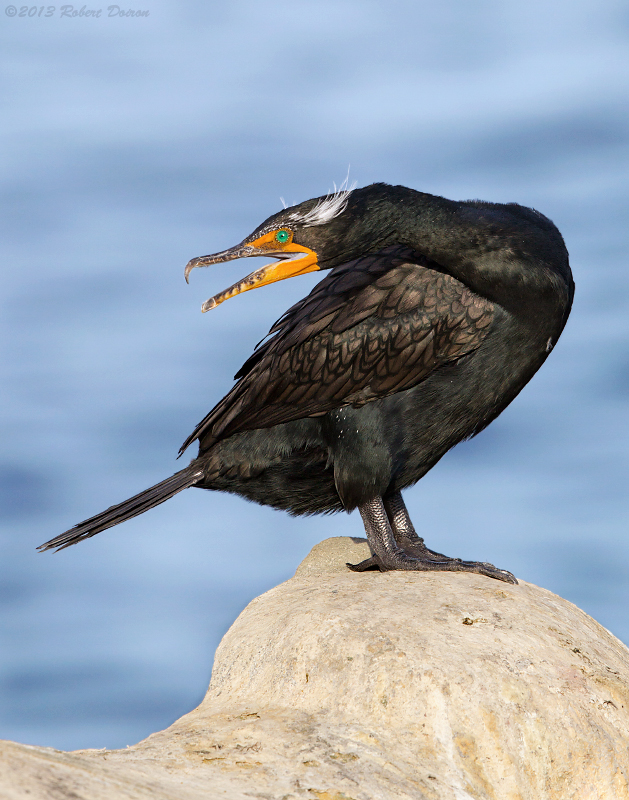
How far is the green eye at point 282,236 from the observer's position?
19.5ft

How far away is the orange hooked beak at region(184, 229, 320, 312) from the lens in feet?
19.6

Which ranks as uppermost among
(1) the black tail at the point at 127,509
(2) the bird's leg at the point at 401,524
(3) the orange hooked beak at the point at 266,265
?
(3) the orange hooked beak at the point at 266,265

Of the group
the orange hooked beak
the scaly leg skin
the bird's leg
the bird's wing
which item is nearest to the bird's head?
the orange hooked beak

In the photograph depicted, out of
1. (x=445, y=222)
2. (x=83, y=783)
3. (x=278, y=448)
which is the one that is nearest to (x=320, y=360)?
(x=278, y=448)

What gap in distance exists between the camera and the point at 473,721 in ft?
15.9

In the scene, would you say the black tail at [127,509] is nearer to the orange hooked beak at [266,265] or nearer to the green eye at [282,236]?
the orange hooked beak at [266,265]

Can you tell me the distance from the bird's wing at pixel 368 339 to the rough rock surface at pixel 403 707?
1.24m

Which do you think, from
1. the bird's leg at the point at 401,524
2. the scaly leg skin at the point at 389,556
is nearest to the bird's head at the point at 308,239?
the scaly leg skin at the point at 389,556

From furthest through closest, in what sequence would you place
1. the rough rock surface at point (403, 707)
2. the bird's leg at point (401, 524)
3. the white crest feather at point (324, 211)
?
the bird's leg at point (401, 524)
the white crest feather at point (324, 211)
the rough rock surface at point (403, 707)

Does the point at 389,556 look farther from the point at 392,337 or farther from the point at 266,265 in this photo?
the point at 266,265

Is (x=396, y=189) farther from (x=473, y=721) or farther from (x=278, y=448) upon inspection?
(x=473, y=721)

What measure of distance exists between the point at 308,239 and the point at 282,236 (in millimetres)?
165

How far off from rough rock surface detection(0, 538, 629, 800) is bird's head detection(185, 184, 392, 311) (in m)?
2.02

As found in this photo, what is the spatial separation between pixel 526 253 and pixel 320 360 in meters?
1.49
